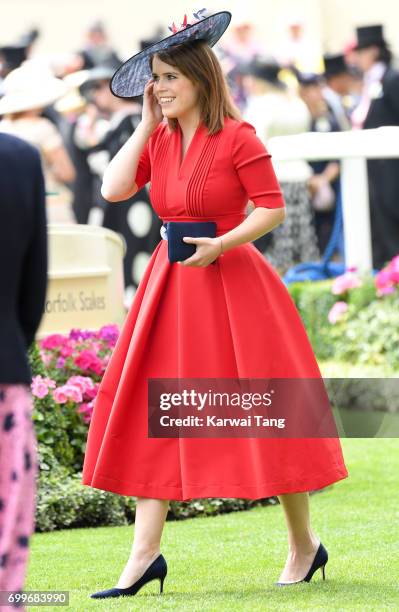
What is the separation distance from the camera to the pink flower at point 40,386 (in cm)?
646

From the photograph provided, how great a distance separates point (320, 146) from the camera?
29.5 ft

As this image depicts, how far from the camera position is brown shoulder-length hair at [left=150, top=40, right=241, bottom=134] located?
15.5 ft

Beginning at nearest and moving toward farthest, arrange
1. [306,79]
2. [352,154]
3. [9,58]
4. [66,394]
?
[66,394] → [352,154] → [9,58] → [306,79]

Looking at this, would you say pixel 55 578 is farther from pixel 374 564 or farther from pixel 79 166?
pixel 79 166

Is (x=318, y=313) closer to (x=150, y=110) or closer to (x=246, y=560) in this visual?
(x=246, y=560)

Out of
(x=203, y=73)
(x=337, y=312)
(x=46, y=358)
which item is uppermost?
(x=203, y=73)

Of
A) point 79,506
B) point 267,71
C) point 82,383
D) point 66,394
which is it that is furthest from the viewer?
point 267,71

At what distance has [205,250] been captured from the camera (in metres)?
4.58

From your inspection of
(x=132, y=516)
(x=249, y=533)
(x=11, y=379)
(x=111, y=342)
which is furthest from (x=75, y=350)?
(x=11, y=379)

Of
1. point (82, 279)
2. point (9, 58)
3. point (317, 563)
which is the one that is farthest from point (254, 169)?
point (9, 58)

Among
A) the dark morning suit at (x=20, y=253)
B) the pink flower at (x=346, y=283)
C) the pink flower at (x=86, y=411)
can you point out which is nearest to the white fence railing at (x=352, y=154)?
the pink flower at (x=346, y=283)

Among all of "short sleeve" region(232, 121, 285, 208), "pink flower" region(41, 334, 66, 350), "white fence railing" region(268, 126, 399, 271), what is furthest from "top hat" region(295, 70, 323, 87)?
"short sleeve" region(232, 121, 285, 208)

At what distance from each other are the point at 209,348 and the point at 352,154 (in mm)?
4341

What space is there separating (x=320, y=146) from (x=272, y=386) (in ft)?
14.7
